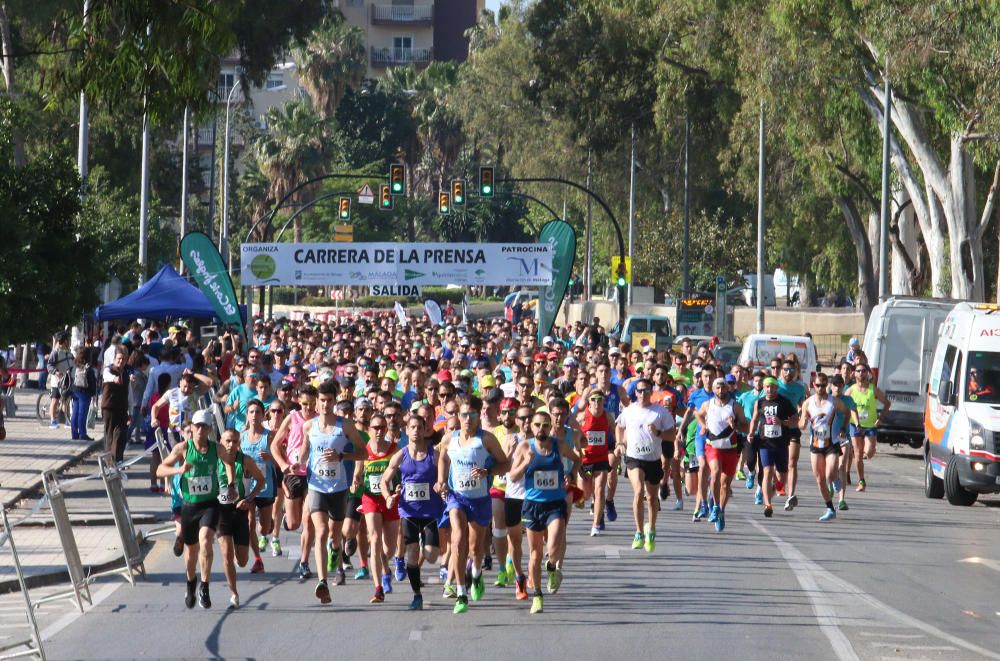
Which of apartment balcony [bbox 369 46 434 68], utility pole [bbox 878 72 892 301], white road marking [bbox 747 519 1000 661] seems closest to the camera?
white road marking [bbox 747 519 1000 661]

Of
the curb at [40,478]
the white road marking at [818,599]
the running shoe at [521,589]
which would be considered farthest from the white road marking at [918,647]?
the curb at [40,478]

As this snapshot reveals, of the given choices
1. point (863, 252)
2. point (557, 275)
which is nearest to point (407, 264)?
point (557, 275)

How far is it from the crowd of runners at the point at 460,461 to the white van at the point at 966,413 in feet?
3.09

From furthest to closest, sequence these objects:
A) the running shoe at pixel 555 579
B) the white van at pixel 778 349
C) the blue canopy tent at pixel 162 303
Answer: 1. the blue canopy tent at pixel 162 303
2. the white van at pixel 778 349
3. the running shoe at pixel 555 579

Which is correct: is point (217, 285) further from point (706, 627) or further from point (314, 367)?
point (706, 627)

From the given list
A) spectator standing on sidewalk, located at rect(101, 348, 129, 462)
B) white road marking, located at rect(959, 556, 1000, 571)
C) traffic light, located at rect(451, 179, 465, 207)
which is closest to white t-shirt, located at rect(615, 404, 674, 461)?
white road marking, located at rect(959, 556, 1000, 571)

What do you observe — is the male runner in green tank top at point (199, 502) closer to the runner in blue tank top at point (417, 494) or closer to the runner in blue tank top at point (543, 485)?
the runner in blue tank top at point (417, 494)

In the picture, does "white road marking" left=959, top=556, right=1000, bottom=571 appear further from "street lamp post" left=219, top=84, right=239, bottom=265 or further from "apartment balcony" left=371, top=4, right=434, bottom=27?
"apartment balcony" left=371, top=4, right=434, bottom=27

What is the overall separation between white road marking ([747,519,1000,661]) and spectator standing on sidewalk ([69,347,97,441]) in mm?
12626

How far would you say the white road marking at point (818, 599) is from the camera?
35.1ft

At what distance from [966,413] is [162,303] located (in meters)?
18.0

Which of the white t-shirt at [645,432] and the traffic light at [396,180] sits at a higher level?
the traffic light at [396,180]

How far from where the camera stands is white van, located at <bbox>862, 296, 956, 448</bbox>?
27406mm

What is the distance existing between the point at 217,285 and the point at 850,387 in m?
14.1
